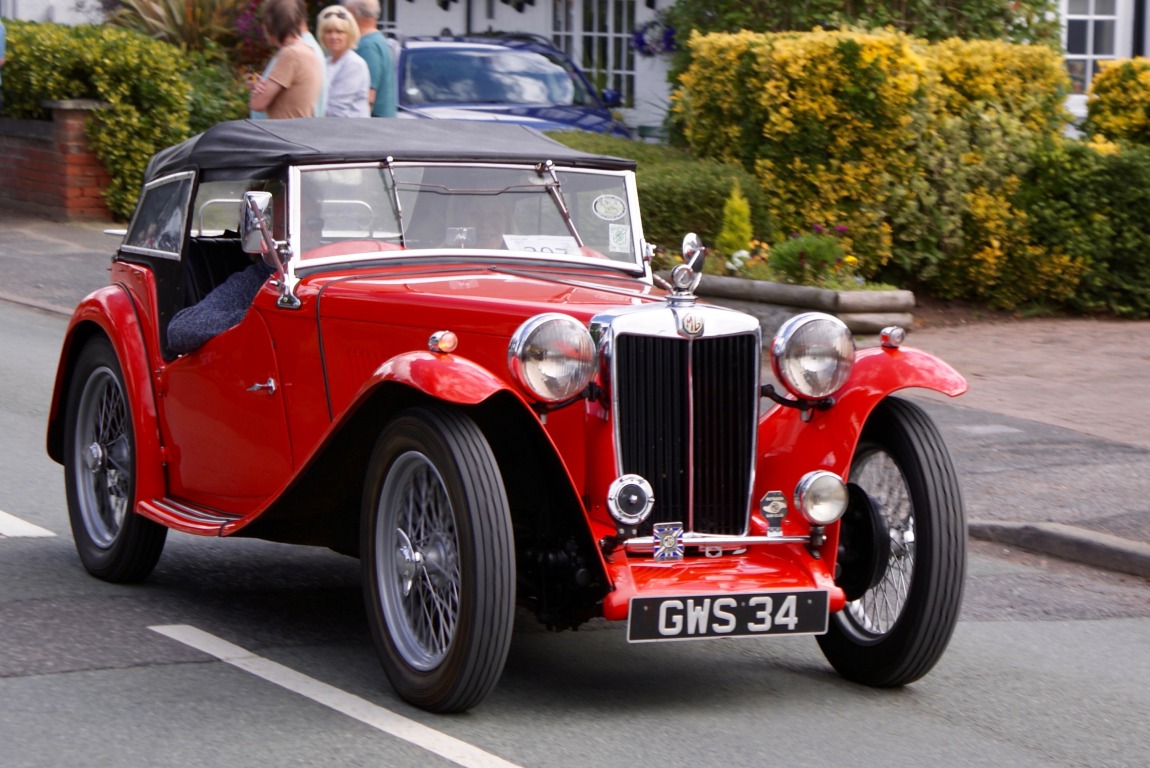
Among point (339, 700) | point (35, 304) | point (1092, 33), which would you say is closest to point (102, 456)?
point (339, 700)

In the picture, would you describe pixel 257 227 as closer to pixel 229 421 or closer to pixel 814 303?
pixel 229 421

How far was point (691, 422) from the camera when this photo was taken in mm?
4781

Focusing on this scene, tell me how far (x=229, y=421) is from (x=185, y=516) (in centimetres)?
36

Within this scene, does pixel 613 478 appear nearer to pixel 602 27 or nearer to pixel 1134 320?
pixel 1134 320

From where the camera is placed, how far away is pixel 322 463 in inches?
198

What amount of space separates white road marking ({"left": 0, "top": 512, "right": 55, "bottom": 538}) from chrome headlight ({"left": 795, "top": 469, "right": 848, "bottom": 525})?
3470 mm

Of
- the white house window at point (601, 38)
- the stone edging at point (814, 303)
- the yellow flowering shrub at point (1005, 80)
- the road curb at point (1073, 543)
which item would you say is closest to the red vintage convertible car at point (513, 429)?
the road curb at point (1073, 543)

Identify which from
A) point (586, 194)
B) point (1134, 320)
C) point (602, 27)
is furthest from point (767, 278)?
point (602, 27)

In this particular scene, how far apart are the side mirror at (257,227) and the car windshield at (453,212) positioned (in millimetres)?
147

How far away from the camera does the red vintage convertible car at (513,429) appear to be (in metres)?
4.55

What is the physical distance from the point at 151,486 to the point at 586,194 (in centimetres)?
189

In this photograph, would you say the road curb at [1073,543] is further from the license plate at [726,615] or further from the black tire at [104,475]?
the black tire at [104,475]

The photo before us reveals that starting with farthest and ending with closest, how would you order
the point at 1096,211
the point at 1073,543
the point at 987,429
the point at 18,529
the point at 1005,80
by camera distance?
the point at 1005,80, the point at 1096,211, the point at 987,429, the point at 1073,543, the point at 18,529

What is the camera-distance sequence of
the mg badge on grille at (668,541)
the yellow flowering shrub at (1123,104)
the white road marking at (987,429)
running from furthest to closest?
1. the yellow flowering shrub at (1123,104)
2. the white road marking at (987,429)
3. the mg badge on grille at (668,541)
